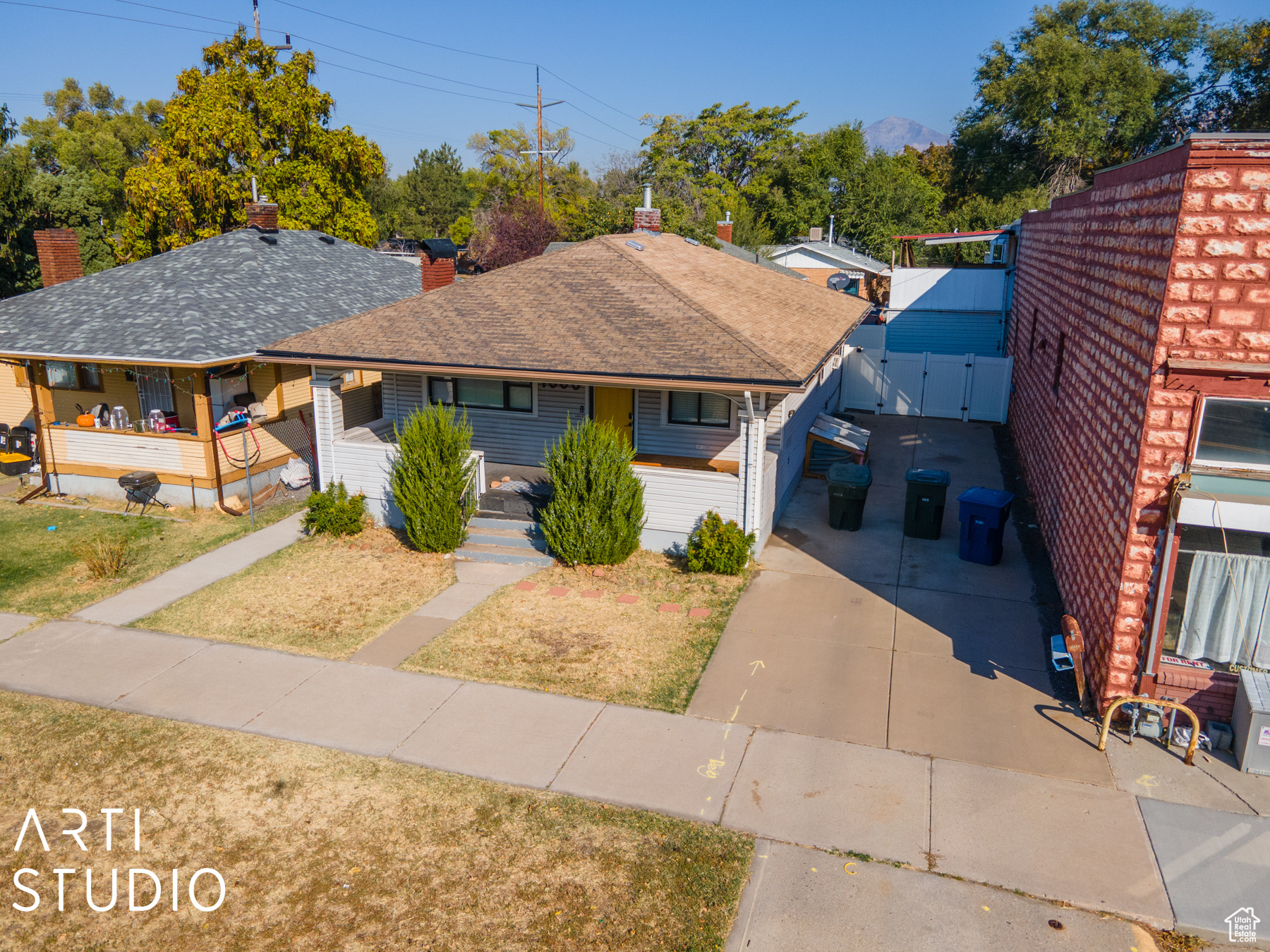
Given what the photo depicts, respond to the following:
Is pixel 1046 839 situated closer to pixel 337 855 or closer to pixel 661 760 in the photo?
pixel 661 760

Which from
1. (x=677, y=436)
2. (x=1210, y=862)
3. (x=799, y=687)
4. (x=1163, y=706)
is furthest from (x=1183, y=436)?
(x=677, y=436)

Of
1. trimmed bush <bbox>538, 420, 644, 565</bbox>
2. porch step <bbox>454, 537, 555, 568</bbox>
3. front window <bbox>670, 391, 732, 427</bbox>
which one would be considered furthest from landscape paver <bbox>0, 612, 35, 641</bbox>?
front window <bbox>670, 391, 732, 427</bbox>

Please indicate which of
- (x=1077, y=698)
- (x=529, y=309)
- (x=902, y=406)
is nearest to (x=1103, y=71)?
(x=902, y=406)

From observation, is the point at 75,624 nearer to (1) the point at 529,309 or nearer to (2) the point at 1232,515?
(1) the point at 529,309

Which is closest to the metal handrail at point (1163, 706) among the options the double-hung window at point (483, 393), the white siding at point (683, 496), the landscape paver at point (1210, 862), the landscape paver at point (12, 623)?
the landscape paver at point (1210, 862)

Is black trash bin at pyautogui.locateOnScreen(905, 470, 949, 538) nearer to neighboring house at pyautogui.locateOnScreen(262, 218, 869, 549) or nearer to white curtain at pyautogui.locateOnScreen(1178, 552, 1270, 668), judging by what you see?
neighboring house at pyautogui.locateOnScreen(262, 218, 869, 549)

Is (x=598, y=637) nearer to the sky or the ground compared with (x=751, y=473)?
nearer to the ground
